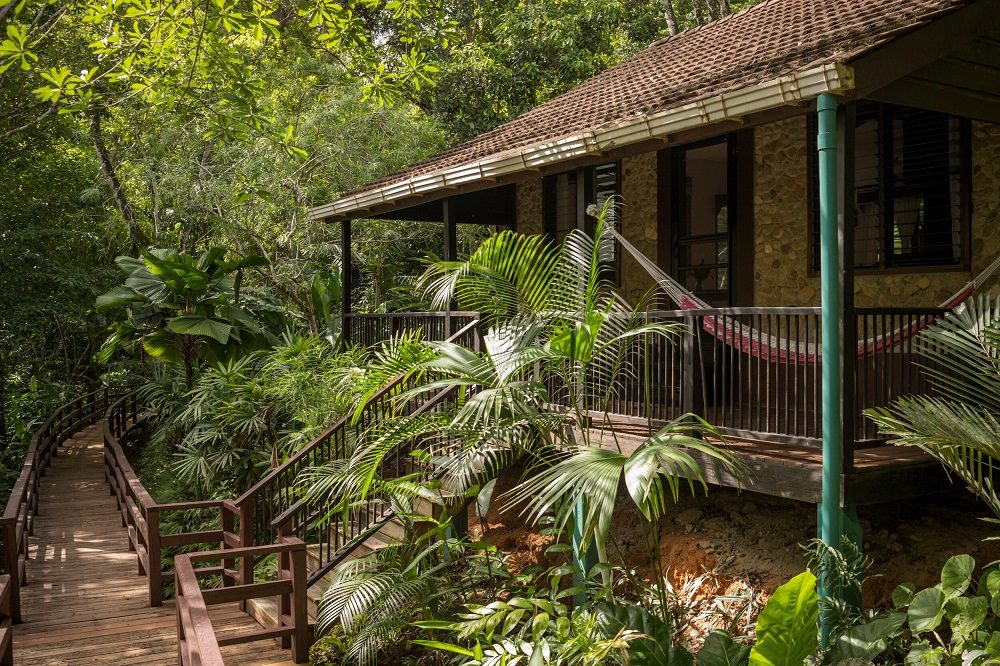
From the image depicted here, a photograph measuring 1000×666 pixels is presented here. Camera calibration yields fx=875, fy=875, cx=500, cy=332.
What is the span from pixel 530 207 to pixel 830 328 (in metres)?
6.71

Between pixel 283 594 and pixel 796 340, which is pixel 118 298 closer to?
pixel 283 594

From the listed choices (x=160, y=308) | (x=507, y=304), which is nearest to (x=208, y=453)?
(x=160, y=308)

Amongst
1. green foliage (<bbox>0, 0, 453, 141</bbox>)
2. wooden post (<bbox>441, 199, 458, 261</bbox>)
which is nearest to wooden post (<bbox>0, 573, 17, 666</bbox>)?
green foliage (<bbox>0, 0, 453, 141</bbox>)

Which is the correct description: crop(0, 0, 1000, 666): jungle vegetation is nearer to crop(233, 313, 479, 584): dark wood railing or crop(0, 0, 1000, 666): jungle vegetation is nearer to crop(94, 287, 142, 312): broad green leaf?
crop(94, 287, 142, 312): broad green leaf

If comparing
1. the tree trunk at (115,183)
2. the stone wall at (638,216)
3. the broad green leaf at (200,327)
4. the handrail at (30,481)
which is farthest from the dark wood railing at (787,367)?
the tree trunk at (115,183)

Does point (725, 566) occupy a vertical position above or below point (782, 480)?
below

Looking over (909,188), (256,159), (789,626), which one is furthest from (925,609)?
(256,159)

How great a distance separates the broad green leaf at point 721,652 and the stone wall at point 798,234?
3939 mm

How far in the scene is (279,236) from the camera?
51.7 ft

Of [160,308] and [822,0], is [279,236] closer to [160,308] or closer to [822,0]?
[160,308]

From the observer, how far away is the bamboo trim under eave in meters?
4.86

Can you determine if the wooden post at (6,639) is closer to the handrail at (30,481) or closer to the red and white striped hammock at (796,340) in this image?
the handrail at (30,481)

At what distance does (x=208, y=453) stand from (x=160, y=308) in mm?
3349

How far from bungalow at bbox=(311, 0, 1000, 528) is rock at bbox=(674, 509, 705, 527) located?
815mm
